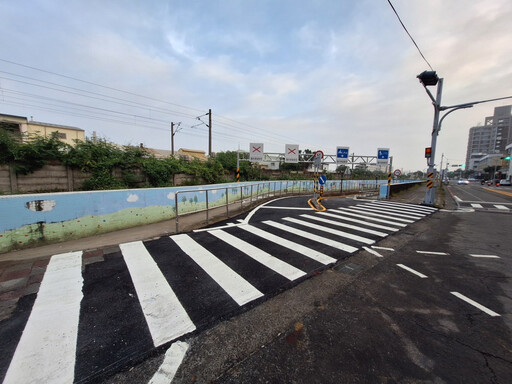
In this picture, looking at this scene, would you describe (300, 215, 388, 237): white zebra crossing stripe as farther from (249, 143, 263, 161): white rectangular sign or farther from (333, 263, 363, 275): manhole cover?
(249, 143, 263, 161): white rectangular sign

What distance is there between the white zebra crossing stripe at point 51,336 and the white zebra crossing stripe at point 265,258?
125 inches

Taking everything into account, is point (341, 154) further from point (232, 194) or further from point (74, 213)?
point (74, 213)

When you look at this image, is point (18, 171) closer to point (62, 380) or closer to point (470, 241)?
point (62, 380)

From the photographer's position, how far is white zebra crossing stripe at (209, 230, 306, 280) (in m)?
4.05

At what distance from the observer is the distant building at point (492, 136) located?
109 meters

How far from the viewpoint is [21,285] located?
352 centimetres

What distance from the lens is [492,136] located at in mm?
115688

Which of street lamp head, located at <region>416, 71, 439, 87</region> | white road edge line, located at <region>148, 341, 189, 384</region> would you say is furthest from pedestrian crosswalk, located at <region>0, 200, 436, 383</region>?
street lamp head, located at <region>416, 71, 439, 87</region>

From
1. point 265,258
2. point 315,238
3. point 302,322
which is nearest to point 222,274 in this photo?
point 265,258

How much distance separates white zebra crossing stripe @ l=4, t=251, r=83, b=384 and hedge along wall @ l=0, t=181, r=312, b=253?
2.37 meters

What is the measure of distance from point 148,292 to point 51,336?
116 centimetres

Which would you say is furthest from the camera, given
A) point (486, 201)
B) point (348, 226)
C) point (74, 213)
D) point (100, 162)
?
point (486, 201)

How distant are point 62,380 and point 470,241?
989 centimetres

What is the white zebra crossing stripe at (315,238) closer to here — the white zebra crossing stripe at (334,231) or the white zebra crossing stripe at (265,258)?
the white zebra crossing stripe at (334,231)
